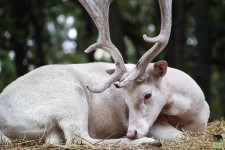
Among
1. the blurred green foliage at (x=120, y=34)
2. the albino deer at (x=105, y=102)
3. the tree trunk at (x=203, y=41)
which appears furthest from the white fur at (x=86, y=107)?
the tree trunk at (x=203, y=41)

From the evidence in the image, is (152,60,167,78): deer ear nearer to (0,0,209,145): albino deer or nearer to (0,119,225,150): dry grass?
(0,0,209,145): albino deer

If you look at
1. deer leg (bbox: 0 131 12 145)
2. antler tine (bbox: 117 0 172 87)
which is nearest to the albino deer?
antler tine (bbox: 117 0 172 87)

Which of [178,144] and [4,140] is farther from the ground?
[4,140]

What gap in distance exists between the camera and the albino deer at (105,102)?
513cm

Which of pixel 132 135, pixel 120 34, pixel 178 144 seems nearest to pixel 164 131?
pixel 178 144

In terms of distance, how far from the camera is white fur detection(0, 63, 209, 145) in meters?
5.12

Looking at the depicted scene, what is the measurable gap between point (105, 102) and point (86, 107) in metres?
0.53

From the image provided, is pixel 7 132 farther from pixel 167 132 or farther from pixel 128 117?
pixel 167 132

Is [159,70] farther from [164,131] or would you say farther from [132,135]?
[132,135]

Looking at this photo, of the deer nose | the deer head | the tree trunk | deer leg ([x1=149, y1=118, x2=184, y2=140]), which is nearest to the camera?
the deer nose

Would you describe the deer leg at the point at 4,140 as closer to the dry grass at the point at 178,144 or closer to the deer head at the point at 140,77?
the dry grass at the point at 178,144

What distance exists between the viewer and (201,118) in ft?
19.9

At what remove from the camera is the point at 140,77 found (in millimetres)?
5465

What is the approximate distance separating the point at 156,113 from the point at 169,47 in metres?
6.42
